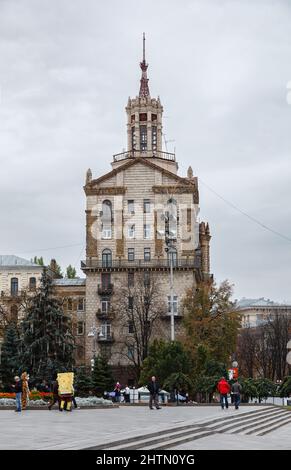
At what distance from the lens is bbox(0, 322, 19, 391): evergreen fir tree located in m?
59.2

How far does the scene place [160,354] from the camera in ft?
149

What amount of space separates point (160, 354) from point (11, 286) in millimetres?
51573

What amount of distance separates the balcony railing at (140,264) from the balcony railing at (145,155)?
1181 centimetres

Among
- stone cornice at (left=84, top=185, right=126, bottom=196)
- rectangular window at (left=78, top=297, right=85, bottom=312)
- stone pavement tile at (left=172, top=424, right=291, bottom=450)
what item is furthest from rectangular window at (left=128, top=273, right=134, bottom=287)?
stone pavement tile at (left=172, top=424, right=291, bottom=450)

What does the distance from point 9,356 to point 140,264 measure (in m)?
22.1

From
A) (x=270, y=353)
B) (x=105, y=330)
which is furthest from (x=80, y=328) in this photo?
(x=270, y=353)

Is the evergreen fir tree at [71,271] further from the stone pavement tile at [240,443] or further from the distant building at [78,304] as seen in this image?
the stone pavement tile at [240,443]

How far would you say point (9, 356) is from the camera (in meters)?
62.6

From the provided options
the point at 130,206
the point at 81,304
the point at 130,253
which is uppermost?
the point at 130,206

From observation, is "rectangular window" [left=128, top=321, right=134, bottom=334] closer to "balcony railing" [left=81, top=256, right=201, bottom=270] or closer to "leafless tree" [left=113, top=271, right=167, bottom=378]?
"leafless tree" [left=113, top=271, right=167, bottom=378]

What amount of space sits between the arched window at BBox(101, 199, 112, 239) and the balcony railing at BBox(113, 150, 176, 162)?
691 centimetres

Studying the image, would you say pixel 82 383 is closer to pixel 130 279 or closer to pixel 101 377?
pixel 101 377
